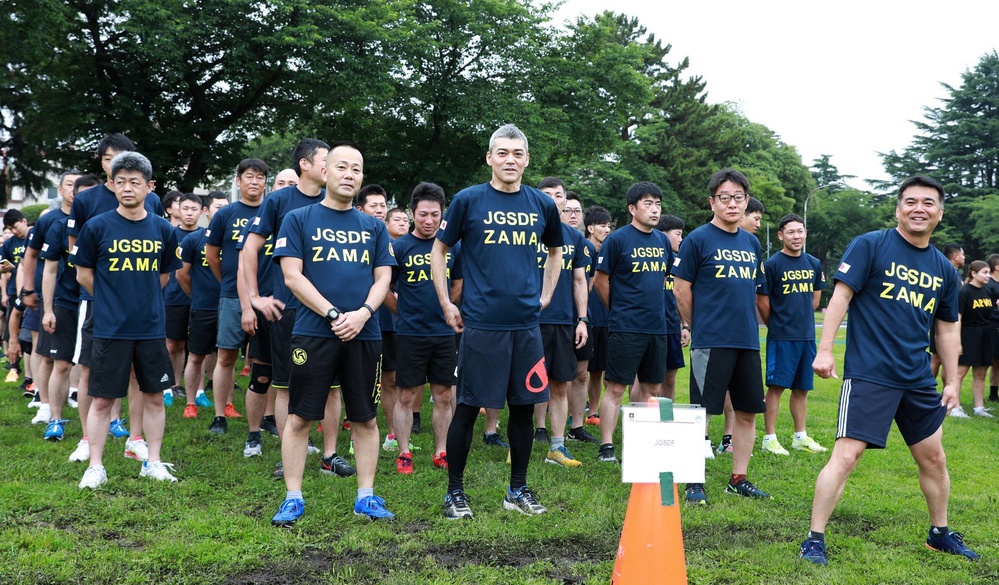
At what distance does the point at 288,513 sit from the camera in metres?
4.75

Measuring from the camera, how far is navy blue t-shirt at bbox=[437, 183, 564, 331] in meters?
5.02

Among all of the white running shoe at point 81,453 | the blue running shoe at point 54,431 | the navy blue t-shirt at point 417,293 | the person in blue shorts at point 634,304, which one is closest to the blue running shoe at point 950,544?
the person in blue shorts at point 634,304

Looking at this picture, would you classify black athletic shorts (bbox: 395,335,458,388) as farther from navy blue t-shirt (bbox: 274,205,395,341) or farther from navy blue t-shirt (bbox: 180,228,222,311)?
navy blue t-shirt (bbox: 180,228,222,311)

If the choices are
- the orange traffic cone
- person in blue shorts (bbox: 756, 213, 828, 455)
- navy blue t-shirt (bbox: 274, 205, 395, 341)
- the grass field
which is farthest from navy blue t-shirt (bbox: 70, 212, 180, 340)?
person in blue shorts (bbox: 756, 213, 828, 455)

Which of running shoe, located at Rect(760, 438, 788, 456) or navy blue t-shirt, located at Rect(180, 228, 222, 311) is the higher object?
navy blue t-shirt, located at Rect(180, 228, 222, 311)

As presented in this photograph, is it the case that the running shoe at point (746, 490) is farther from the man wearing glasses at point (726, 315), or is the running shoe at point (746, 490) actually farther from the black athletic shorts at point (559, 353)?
the black athletic shorts at point (559, 353)

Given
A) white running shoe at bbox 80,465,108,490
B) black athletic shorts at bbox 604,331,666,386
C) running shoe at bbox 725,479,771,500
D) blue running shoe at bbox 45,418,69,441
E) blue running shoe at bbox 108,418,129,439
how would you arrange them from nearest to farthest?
white running shoe at bbox 80,465,108,490, running shoe at bbox 725,479,771,500, black athletic shorts at bbox 604,331,666,386, blue running shoe at bbox 45,418,69,441, blue running shoe at bbox 108,418,129,439

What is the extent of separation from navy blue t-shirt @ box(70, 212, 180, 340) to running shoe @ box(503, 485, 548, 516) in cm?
290

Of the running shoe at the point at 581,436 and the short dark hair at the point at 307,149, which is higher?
the short dark hair at the point at 307,149

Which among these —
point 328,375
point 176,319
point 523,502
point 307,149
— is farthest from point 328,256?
point 176,319

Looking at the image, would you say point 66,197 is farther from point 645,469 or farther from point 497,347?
point 645,469

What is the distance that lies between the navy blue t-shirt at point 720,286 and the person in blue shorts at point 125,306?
399 centimetres

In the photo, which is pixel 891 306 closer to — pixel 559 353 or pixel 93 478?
pixel 559 353

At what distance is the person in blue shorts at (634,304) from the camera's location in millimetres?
6809
